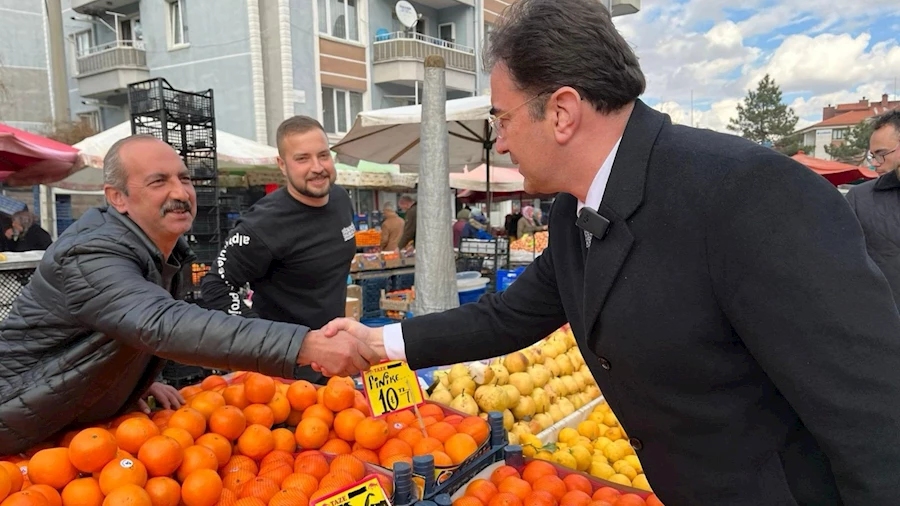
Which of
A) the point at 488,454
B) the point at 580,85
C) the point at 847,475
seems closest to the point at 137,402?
the point at 488,454

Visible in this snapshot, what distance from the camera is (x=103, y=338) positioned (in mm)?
1723

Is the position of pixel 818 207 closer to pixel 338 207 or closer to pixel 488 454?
pixel 488 454

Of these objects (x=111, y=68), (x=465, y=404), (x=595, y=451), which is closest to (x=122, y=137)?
(x=465, y=404)

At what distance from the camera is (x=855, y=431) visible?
981 millimetres

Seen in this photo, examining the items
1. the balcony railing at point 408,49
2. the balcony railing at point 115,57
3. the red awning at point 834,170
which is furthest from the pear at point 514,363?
the balcony railing at point 115,57

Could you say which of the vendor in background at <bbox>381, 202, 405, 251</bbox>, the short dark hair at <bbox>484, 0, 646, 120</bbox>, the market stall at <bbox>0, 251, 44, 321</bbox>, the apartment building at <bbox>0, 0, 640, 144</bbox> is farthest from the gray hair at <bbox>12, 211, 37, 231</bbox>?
the apartment building at <bbox>0, 0, 640, 144</bbox>

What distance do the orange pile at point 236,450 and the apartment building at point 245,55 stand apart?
623 inches

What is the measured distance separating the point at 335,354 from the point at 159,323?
0.52 metres

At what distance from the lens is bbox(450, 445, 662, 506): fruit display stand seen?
1.94 meters

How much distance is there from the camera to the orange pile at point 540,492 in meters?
1.90

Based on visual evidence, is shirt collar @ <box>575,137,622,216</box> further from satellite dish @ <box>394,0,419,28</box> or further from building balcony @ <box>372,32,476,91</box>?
satellite dish @ <box>394,0,419,28</box>

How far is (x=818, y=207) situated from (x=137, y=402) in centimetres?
223

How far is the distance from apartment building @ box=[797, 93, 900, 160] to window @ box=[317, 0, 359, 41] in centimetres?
7675

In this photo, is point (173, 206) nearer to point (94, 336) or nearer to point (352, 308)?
point (94, 336)
